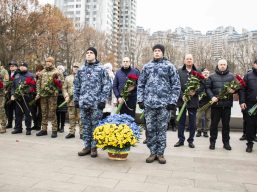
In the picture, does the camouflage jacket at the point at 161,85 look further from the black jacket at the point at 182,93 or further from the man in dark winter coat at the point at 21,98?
the man in dark winter coat at the point at 21,98

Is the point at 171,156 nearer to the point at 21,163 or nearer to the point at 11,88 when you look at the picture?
the point at 21,163

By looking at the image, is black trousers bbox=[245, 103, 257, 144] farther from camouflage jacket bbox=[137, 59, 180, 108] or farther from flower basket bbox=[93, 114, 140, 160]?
flower basket bbox=[93, 114, 140, 160]

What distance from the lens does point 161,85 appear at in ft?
20.9

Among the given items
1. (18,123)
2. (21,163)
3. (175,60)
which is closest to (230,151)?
(21,163)

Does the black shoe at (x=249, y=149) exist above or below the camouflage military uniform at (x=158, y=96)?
below

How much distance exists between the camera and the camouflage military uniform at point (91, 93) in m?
6.85

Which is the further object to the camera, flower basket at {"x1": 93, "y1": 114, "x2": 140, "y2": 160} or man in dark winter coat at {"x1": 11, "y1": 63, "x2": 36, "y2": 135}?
man in dark winter coat at {"x1": 11, "y1": 63, "x2": 36, "y2": 135}

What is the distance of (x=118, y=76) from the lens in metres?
8.26

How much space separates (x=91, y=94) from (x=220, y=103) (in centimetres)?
300

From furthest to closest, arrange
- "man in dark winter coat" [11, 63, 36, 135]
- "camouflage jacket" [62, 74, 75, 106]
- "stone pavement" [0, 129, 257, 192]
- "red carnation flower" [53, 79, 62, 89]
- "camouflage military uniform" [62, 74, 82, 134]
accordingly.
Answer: "man in dark winter coat" [11, 63, 36, 135] < "camouflage jacket" [62, 74, 75, 106] < "camouflage military uniform" [62, 74, 82, 134] < "red carnation flower" [53, 79, 62, 89] < "stone pavement" [0, 129, 257, 192]

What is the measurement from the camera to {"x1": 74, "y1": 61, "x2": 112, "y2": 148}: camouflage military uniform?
6.85 m

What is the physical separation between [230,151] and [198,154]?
3.12ft

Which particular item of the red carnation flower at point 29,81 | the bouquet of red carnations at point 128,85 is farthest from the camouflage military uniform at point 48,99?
the bouquet of red carnations at point 128,85

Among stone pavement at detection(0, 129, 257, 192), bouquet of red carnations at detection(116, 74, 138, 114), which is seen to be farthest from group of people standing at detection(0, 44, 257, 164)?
stone pavement at detection(0, 129, 257, 192)
